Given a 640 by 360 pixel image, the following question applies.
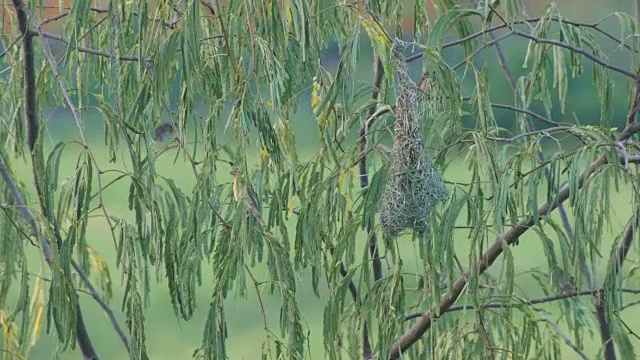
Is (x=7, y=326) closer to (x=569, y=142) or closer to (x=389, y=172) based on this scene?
(x=389, y=172)

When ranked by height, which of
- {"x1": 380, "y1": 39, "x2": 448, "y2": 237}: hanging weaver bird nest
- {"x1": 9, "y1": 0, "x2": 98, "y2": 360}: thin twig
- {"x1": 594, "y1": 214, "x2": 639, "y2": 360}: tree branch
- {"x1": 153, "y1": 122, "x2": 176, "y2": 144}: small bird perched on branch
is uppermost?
{"x1": 153, "y1": 122, "x2": 176, "y2": 144}: small bird perched on branch

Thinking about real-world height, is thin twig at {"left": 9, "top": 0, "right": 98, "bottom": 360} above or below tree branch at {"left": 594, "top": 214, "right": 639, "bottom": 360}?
above

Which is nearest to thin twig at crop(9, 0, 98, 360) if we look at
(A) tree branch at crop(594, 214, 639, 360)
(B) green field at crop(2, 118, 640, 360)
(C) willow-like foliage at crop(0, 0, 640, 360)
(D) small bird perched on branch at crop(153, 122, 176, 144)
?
(C) willow-like foliage at crop(0, 0, 640, 360)

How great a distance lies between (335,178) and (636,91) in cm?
40

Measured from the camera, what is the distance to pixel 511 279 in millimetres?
990

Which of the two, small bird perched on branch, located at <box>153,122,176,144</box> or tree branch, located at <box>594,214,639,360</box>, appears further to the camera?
small bird perched on branch, located at <box>153,122,176,144</box>

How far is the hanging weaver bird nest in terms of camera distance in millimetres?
1023

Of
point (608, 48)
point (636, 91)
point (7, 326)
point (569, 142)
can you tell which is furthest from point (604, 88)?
point (569, 142)

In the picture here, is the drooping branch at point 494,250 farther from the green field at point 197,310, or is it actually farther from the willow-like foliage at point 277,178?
the green field at point 197,310

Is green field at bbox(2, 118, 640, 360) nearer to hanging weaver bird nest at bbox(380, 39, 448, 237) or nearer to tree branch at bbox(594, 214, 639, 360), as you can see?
tree branch at bbox(594, 214, 639, 360)

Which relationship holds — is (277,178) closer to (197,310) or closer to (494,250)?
(494,250)

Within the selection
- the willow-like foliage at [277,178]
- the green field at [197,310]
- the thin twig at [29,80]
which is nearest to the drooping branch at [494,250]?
the willow-like foliage at [277,178]

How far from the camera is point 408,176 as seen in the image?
3.43 feet

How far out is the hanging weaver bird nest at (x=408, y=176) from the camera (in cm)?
102
